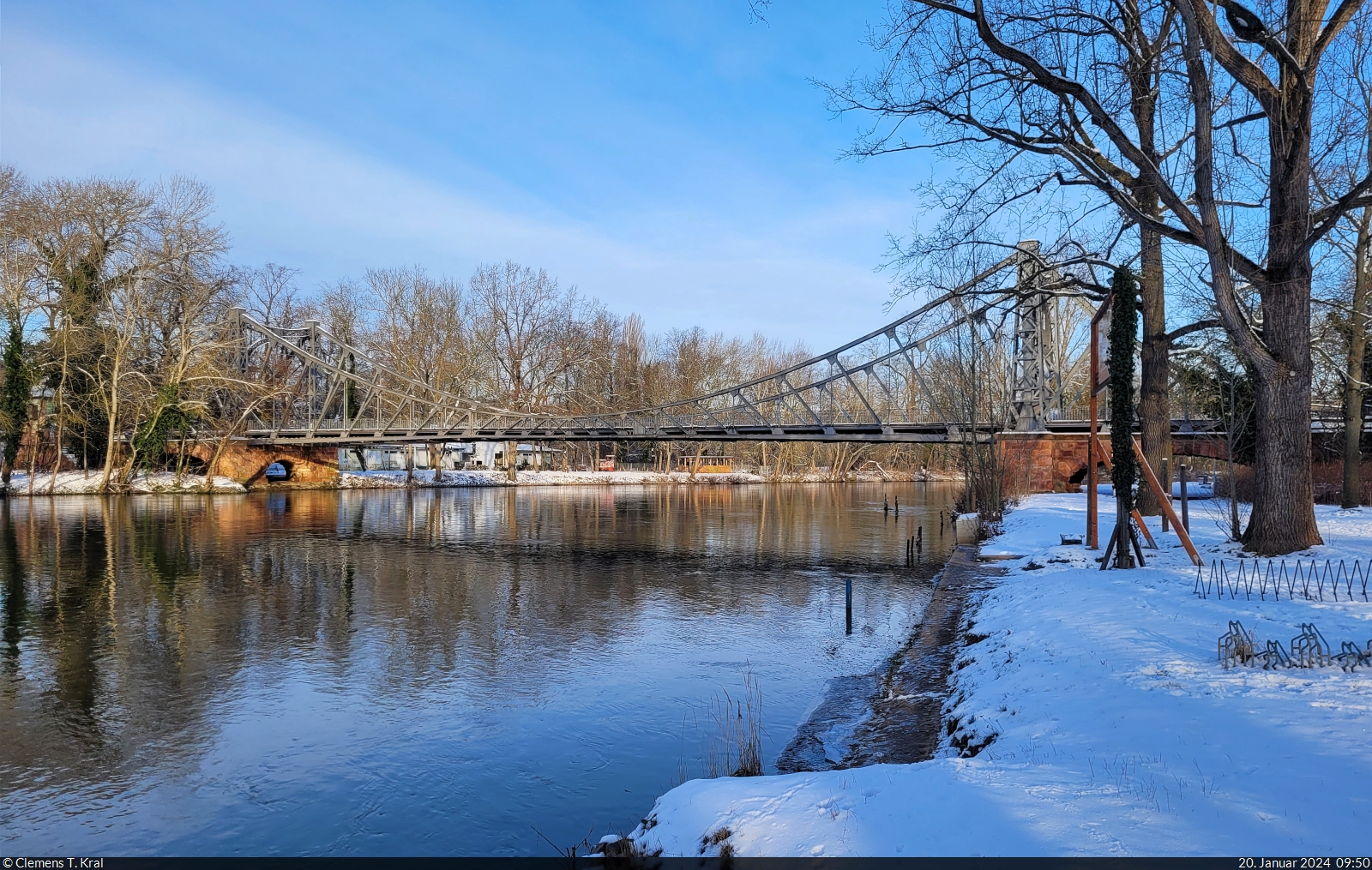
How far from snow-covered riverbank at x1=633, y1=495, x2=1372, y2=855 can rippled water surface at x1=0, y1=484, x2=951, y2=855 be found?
199 centimetres

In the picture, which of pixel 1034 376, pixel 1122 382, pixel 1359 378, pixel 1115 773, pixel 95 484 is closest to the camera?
pixel 1115 773

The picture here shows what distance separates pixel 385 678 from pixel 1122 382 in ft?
36.5

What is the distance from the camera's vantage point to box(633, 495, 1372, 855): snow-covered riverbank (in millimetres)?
4082

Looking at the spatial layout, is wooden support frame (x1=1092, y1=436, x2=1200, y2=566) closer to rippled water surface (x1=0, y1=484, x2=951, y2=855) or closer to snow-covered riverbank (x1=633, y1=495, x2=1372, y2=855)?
snow-covered riverbank (x1=633, y1=495, x2=1372, y2=855)

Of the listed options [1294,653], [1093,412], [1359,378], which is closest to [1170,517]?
[1093,412]

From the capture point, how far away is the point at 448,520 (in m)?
33.6

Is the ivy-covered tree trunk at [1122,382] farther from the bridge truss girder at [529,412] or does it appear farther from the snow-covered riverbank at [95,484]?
the snow-covered riverbank at [95,484]

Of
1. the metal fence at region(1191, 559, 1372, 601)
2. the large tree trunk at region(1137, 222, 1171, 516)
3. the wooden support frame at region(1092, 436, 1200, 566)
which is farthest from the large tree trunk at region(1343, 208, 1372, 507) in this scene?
the metal fence at region(1191, 559, 1372, 601)

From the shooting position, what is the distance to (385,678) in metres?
10.6

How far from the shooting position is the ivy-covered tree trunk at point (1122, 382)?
486 inches

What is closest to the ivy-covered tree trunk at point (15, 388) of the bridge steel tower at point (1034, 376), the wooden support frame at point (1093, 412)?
the bridge steel tower at point (1034, 376)

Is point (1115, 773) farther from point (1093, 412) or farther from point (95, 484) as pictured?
point (95, 484)

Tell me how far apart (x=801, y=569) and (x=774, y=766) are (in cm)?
1381

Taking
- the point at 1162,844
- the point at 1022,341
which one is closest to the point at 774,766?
the point at 1162,844
